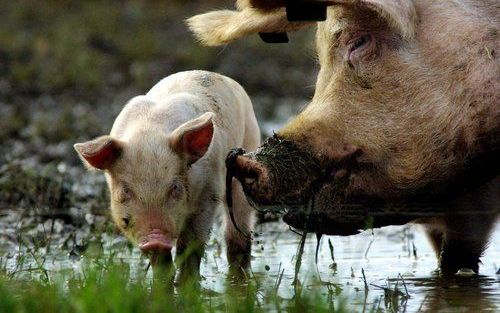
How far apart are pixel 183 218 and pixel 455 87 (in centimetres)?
147

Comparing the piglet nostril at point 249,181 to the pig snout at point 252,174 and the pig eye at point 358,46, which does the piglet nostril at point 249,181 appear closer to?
the pig snout at point 252,174

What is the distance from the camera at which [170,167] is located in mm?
6047

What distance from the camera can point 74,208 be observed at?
8.55 meters

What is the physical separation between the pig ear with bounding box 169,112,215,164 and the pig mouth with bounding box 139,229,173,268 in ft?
1.71

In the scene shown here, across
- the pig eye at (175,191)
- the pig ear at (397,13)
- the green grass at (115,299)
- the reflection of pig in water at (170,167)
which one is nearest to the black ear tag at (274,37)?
the reflection of pig in water at (170,167)

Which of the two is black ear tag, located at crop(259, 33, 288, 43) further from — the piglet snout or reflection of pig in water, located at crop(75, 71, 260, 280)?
the piglet snout

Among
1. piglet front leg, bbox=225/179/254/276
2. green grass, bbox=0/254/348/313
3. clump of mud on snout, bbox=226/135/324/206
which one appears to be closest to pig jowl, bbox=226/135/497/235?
clump of mud on snout, bbox=226/135/324/206

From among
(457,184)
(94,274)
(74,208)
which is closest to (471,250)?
(457,184)

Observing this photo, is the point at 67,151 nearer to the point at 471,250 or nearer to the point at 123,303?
the point at 471,250

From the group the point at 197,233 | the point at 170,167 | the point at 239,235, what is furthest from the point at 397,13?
the point at 239,235

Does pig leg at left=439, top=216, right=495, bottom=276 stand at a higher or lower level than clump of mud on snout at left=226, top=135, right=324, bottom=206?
lower

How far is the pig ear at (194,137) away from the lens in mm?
6031

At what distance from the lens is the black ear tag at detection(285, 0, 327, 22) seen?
5.89m

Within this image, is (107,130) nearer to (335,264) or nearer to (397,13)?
(335,264)
